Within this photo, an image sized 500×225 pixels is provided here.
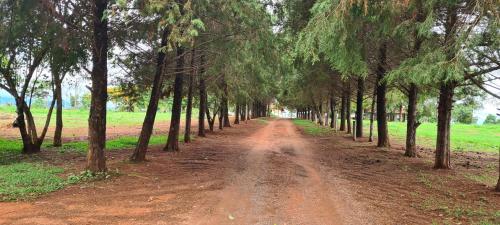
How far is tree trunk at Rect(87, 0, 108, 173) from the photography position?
38.2 feet

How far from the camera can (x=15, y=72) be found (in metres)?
17.5

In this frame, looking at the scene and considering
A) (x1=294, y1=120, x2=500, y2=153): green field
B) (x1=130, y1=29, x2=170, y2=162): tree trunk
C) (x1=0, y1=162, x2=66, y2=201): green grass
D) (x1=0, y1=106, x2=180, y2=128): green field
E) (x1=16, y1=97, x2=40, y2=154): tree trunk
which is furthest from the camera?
(x1=0, y1=106, x2=180, y2=128): green field

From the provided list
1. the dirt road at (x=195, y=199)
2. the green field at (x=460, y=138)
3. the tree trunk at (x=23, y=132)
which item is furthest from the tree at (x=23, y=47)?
the green field at (x=460, y=138)

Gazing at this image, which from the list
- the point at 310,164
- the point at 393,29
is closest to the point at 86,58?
the point at 310,164

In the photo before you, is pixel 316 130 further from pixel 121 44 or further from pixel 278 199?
pixel 278 199

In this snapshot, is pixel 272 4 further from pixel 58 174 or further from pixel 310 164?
pixel 58 174

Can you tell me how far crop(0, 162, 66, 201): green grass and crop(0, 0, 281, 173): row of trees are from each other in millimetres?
1151

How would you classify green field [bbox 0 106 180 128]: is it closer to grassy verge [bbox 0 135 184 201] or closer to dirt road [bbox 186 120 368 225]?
grassy verge [bbox 0 135 184 201]

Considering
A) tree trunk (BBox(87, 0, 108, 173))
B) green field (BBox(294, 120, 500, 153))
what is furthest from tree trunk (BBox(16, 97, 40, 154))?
green field (BBox(294, 120, 500, 153))

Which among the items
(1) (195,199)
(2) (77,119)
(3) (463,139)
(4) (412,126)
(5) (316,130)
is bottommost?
(1) (195,199)

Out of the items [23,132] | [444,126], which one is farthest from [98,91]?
Result: [444,126]

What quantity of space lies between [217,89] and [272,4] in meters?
12.1

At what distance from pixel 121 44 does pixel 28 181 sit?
20.0 feet

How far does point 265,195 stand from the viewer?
9672mm
